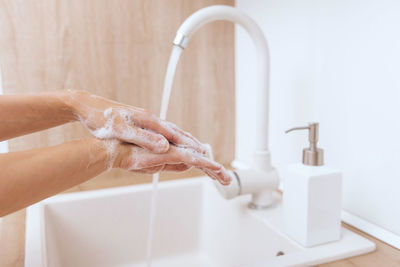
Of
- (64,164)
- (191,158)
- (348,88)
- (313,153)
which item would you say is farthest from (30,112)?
(348,88)

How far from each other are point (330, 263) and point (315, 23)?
1.55 feet

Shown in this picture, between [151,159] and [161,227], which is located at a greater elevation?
[151,159]

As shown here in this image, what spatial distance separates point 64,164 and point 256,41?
0.49 meters

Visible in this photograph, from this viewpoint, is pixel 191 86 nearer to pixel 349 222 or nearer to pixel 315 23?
pixel 315 23

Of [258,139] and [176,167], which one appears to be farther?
[258,139]

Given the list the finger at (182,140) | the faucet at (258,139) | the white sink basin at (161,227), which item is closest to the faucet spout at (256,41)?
the faucet at (258,139)

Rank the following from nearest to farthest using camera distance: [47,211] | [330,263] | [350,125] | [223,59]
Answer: [330,263]
[350,125]
[47,211]
[223,59]

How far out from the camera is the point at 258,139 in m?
0.73

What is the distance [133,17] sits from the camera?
89 centimetres

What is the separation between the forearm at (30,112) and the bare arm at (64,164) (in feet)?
0.25

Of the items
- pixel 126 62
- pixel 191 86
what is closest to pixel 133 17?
pixel 126 62

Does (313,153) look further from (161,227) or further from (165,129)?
(161,227)

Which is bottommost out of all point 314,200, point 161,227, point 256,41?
point 161,227

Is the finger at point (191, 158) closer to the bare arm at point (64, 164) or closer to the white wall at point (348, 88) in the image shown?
the bare arm at point (64, 164)
